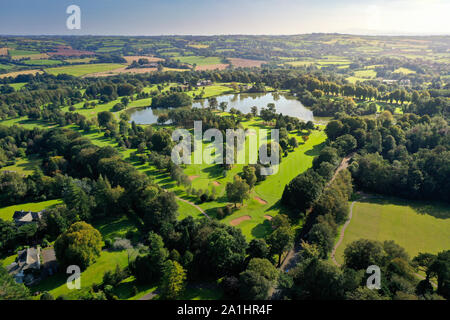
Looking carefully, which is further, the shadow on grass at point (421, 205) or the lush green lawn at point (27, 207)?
the lush green lawn at point (27, 207)

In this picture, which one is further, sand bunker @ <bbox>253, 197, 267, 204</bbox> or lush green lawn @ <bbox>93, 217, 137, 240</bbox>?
sand bunker @ <bbox>253, 197, 267, 204</bbox>

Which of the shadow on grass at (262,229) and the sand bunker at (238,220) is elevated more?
the sand bunker at (238,220)

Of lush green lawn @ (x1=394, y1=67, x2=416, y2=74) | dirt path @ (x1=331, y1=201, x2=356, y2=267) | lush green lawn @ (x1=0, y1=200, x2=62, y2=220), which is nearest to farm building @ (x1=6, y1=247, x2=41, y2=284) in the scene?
lush green lawn @ (x1=0, y1=200, x2=62, y2=220)

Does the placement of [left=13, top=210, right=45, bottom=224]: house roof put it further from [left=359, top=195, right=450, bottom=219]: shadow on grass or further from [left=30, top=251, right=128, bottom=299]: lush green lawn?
[left=359, top=195, right=450, bottom=219]: shadow on grass

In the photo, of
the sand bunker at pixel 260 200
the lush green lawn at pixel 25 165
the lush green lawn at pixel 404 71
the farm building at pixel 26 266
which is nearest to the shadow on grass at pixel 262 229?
the sand bunker at pixel 260 200

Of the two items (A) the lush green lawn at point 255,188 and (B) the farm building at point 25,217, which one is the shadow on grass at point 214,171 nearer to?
(A) the lush green lawn at point 255,188
